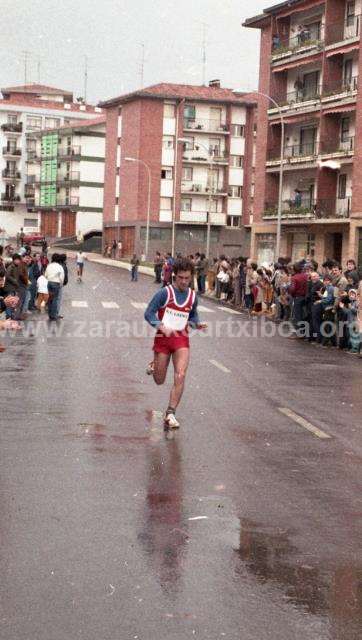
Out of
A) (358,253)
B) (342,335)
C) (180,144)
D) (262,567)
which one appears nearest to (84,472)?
(262,567)

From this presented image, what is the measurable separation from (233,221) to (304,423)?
81386 mm

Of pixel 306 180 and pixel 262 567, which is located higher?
pixel 306 180

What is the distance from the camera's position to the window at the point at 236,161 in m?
91.1

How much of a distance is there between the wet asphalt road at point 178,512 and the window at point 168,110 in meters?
74.7

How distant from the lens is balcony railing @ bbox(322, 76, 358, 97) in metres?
54.7

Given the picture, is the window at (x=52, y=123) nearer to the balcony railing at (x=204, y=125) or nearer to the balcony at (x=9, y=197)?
the balcony at (x=9, y=197)

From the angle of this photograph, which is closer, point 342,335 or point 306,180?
point 342,335

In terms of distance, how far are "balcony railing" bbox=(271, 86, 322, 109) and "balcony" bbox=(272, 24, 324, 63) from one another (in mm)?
2147

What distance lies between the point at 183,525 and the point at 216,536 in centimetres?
30

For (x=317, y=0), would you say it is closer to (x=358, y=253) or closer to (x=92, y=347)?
(x=358, y=253)

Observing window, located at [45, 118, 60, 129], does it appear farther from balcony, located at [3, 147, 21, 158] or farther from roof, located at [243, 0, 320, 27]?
roof, located at [243, 0, 320, 27]

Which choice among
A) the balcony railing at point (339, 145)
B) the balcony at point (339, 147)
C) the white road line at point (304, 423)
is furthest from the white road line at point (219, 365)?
the balcony railing at point (339, 145)

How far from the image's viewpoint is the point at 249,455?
9297 mm

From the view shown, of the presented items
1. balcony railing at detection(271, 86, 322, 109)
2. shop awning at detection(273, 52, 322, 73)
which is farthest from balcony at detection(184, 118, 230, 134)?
shop awning at detection(273, 52, 322, 73)
